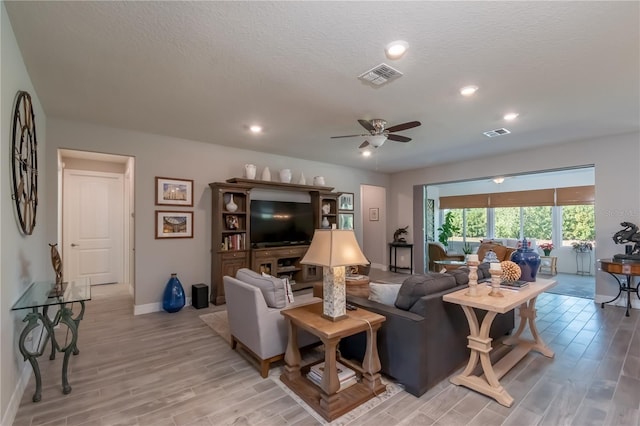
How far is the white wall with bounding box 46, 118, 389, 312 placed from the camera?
3.99 m

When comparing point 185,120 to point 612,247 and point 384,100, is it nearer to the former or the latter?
point 384,100

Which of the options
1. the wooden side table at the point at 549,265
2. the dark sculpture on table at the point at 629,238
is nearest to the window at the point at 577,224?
the wooden side table at the point at 549,265

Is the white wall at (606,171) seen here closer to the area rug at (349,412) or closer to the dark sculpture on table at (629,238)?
the dark sculpture on table at (629,238)

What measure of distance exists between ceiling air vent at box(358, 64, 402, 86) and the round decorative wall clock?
270 cm

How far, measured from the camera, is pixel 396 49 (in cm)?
224

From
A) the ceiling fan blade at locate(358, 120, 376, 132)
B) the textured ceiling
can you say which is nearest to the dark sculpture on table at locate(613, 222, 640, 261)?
the textured ceiling

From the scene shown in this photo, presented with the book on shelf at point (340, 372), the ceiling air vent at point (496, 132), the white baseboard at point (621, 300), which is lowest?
the white baseboard at point (621, 300)

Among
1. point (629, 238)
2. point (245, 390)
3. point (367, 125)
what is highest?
point (367, 125)

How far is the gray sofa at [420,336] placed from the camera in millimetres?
2295


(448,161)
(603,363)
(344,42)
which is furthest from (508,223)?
(344,42)

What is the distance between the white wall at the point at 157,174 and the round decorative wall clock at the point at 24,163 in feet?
3.78

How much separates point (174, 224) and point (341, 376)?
11.7 ft

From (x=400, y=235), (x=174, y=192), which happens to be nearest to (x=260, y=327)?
(x=174, y=192)

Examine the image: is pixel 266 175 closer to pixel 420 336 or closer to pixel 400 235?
pixel 420 336
